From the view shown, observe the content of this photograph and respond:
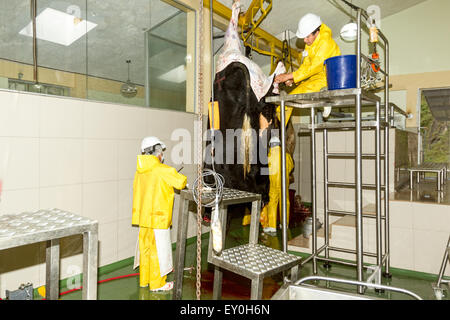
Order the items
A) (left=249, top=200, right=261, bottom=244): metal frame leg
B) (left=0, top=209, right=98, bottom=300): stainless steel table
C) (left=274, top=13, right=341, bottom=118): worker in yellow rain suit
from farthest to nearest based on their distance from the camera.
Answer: (left=274, top=13, right=341, bottom=118): worker in yellow rain suit → (left=249, top=200, right=261, bottom=244): metal frame leg → (left=0, top=209, right=98, bottom=300): stainless steel table

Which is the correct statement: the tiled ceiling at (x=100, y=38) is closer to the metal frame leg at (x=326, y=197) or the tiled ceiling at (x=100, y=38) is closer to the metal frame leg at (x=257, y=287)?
the metal frame leg at (x=326, y=197)

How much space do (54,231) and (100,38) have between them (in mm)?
2177

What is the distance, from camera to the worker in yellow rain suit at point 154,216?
2.51 metres

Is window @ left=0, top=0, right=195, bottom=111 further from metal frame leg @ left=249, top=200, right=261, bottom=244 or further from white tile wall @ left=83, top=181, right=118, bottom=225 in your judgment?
metal frame leg @ left=249, top=200, right=261, bottom=244

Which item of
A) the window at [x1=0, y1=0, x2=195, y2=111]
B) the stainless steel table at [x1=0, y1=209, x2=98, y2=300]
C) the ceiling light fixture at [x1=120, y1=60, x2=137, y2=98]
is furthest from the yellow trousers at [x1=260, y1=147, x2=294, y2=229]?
the stainless steel table at [x1=0, y1=209, x2=98, y2=300]

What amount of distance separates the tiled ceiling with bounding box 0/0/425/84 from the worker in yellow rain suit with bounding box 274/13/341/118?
1526 millimetres

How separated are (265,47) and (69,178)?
3.77 meters

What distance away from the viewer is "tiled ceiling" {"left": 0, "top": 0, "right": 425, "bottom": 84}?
7.64ft

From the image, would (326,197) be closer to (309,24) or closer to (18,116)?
(309,24)

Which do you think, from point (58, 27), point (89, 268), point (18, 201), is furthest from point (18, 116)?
point (89, 268)
